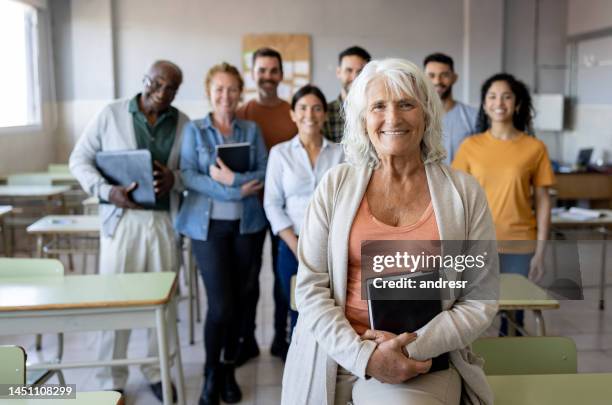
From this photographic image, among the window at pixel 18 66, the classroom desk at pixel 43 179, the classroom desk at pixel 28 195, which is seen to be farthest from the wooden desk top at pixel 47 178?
the window at pixel 18 66

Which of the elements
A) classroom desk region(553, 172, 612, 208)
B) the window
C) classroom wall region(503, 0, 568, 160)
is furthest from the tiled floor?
classroom wall region(503, 0, 568, 160)

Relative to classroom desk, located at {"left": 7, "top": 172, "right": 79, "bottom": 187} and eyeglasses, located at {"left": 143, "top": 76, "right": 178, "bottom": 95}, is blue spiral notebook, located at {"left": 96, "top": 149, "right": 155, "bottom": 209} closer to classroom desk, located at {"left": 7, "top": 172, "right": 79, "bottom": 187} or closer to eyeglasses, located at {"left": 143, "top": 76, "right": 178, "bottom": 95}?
eyeglasses, located at {"left": 143, "top": 76, "right": 178, "bottom": 95}

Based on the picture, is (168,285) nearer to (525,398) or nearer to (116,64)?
(525,398)

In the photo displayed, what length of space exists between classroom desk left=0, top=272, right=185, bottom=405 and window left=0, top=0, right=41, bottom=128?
5.03 m

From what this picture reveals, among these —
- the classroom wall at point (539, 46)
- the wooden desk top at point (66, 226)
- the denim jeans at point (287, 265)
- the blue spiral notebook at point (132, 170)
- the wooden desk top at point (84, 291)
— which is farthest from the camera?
the classroom wall at point (539, 46)

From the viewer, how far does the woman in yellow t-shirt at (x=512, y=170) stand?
9.39ft

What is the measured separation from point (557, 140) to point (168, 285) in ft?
25.3

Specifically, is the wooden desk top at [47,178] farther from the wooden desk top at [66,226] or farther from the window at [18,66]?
the wooden desk top at [66,226]

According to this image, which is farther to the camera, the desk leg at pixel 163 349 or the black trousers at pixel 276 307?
the black trousers at pixel 276 307

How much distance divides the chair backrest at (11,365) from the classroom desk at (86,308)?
0.52 meters

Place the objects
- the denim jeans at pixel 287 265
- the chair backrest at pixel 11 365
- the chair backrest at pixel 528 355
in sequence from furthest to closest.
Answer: the denim jeans at pixel 287 265, the chair backrest at pixel 528 355, the chair backrest at pixel 11 365

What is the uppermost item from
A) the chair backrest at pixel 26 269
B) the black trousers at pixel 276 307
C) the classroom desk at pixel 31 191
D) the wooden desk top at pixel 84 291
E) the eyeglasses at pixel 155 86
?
the eyeglasses at pixel 155 86

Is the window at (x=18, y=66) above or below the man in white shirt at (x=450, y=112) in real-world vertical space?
above

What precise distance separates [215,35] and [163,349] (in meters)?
6.77
